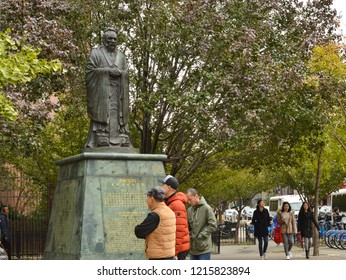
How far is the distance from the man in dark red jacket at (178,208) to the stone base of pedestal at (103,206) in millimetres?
2166

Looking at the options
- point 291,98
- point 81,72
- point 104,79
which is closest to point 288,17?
point 291,98

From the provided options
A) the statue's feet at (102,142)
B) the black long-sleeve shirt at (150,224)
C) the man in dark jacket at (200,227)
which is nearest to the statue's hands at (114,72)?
the statue's feet at (102,142)

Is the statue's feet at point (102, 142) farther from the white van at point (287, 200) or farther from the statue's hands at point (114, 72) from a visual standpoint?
the white van at point (287, 200)

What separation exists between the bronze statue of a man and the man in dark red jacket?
3.61 metres

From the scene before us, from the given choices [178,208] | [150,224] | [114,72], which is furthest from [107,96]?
[150,224]

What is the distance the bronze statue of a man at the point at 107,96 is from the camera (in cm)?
1379

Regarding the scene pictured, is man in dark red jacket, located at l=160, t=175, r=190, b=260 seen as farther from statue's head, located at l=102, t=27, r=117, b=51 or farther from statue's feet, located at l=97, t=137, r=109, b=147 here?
statue's head, located at l=102, t=27, r=117, b=51

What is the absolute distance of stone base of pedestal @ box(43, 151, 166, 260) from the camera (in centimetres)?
1252

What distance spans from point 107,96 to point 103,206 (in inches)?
86.6

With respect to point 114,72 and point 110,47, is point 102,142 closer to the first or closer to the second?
point 114,72

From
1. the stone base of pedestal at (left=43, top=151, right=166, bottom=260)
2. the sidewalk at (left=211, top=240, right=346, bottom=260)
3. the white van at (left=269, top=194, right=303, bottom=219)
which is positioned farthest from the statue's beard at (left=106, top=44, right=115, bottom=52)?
the white van at (left=269, top=194, right=303, bottom=219)

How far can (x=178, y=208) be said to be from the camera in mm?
A: 10273
